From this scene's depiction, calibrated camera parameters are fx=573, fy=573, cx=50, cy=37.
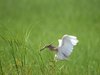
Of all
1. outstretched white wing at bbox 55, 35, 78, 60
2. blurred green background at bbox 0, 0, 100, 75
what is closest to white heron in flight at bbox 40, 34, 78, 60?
outstretched white wing at bbox 55, 35, 78, 60

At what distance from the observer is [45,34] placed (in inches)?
413

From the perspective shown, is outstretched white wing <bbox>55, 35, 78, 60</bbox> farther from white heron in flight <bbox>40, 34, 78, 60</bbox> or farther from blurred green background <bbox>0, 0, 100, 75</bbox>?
blurred green background <bbox>0, 0, 100, 75</bbox>

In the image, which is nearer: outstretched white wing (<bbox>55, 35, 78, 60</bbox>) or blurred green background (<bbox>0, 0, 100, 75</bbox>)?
outstretched white wing (<bbox>55, 35, 78, 60</bbox>)

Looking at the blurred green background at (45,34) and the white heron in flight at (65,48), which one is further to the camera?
the blurred green background at (45,34)

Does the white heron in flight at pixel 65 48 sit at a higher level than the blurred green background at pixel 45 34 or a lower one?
lower

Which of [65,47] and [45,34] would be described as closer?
[65,47]

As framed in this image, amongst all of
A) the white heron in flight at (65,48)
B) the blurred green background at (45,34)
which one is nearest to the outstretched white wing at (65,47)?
the white heron in flight at (65,48)

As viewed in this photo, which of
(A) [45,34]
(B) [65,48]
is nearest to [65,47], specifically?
Result: (B) [65,48]

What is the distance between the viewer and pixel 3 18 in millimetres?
12375

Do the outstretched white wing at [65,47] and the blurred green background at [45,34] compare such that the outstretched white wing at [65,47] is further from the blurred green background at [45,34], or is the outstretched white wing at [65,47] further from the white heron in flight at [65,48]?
the blurred green background at [45,34]

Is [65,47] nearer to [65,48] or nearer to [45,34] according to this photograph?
[65,48]

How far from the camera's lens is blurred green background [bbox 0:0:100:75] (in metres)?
5.56

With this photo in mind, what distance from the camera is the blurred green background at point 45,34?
219 inches

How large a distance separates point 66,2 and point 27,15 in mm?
1268
